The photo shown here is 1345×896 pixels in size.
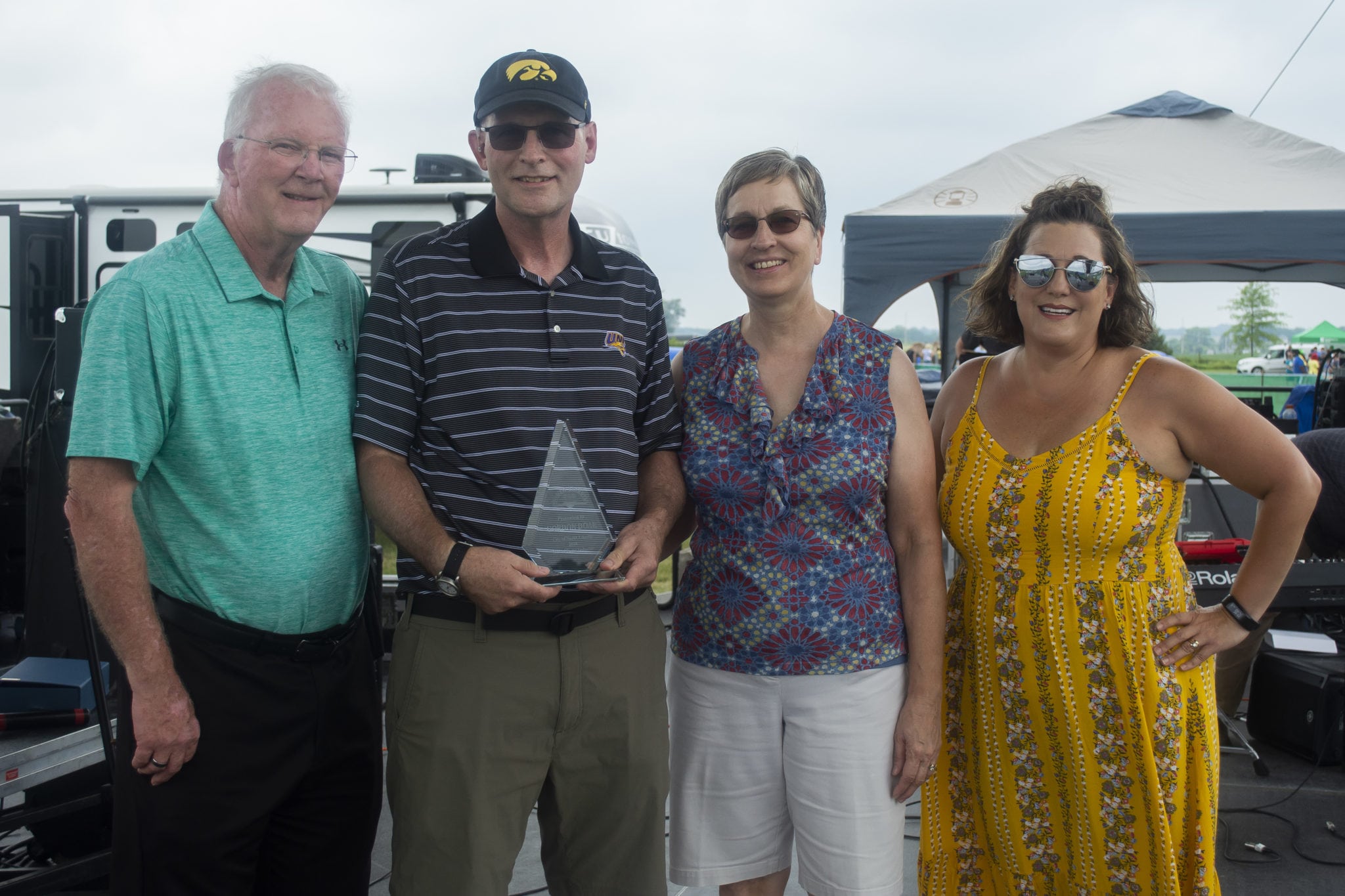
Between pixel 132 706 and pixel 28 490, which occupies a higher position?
pixel 28 490

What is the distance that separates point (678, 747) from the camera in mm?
2137

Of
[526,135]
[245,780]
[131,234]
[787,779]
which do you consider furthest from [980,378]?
[131,234]

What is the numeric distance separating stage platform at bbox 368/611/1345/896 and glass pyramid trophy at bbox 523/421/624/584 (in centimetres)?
132

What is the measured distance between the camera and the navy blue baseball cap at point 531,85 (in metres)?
1.85

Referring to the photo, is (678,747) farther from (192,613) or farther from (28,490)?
(28,490)

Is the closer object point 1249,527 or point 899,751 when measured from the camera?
point 899,751

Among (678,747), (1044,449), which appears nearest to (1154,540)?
(1044,449)

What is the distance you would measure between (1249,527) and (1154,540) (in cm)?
490

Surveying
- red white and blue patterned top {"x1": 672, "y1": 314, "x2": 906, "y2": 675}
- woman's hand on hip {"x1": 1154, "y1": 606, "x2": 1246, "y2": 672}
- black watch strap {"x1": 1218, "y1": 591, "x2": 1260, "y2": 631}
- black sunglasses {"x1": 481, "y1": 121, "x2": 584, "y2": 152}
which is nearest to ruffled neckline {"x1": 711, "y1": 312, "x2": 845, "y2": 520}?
red white and blue patterned top {"x1": 672, "y1": 314, "x2": 906, "y2": 675}

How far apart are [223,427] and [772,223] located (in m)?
1.14

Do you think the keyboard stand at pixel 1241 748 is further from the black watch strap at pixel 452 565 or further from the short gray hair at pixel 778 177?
the black watch strap at pixel 452 565

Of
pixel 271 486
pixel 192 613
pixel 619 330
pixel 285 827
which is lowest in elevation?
pixel 285 827

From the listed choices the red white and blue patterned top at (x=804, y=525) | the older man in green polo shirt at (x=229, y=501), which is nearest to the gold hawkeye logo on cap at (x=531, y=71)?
the older man in green polo shirt at (x=229, y=501)

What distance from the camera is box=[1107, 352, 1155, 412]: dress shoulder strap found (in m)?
2.15
